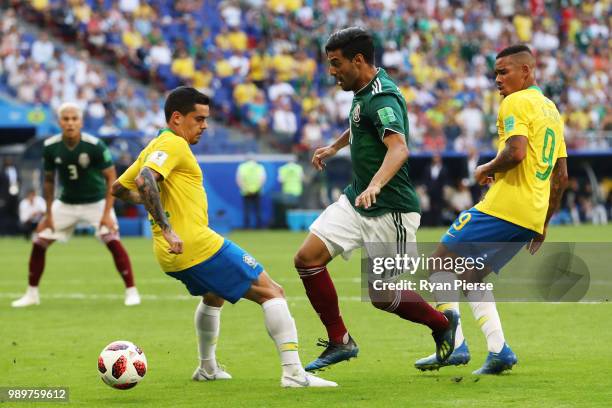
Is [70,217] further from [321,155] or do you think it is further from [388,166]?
[388,166]

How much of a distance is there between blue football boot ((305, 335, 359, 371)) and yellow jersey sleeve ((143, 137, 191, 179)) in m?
1.61

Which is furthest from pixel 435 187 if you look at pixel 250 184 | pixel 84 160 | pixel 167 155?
pixel 167 155

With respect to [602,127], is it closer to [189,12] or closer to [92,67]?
[189,12]

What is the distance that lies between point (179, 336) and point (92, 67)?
21795mm

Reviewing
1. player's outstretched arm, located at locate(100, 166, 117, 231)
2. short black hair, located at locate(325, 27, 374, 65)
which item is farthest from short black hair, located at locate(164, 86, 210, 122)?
player's outstretched arm, located at locate(100, 166, 117, 231)

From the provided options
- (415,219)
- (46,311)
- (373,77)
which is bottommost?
(46,311)

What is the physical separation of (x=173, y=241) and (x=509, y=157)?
2185mm

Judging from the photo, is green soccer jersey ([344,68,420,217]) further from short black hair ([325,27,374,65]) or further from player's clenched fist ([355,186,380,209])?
player's clenched fist ([355,186,380,209])

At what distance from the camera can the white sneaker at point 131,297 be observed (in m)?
13.5

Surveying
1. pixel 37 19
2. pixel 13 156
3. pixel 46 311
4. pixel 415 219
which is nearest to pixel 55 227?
pixel 46 311

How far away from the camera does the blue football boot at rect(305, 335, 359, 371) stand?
7930 millimetres

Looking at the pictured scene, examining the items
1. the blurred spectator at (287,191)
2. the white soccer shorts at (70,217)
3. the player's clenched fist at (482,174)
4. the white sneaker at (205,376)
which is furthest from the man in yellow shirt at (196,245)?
the blurred spectator at (287,191)

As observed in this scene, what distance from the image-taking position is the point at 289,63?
1357 inches

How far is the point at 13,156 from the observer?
98.0 feet
